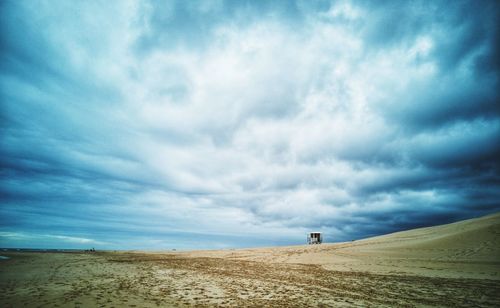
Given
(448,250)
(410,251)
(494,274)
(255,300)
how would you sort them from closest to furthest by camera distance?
(255,300) < (494,274) < (448,250) < (410,251)

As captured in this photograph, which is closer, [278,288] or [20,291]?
[20,291]

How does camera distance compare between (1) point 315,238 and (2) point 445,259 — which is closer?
(2) point 445,259

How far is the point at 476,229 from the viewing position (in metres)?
Result: 47.7

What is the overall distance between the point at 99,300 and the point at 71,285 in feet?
22.6

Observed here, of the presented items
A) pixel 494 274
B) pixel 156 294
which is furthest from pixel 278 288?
pixel 494 274

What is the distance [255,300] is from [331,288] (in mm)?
6956

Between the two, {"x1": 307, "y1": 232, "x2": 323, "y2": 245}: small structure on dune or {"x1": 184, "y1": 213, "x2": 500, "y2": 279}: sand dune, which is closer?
{"x1": 184, "y1": 213, "x2": 500, "y2": 279}: sand dune

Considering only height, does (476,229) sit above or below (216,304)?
above

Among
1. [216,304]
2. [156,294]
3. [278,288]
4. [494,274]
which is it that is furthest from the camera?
[494,274]

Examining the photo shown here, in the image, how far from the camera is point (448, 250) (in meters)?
40.4

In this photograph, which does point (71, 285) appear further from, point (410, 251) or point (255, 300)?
point (410, 251)

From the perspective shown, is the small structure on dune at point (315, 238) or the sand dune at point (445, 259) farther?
the small structure on dune at point (315, 238)

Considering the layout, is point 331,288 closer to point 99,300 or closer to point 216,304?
point 216,304

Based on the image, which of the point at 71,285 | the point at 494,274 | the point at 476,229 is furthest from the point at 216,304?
the point at 476,229
